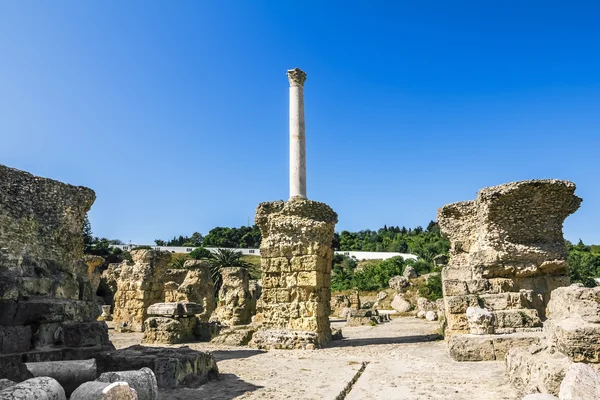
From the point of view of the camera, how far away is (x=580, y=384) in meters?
4.04

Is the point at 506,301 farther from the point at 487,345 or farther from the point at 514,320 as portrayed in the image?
the point at 487,345

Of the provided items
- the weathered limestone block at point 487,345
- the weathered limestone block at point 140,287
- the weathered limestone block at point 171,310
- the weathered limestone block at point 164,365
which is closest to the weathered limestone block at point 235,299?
the weathered limestone block at point 171,310

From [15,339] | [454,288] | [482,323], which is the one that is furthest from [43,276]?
[454,288]

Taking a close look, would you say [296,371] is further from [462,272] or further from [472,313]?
[462,272]

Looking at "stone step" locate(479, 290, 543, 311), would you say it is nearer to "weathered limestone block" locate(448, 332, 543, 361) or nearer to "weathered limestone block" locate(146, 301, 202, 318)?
"weathered limestone block" locate(448, 332, 543, 361)

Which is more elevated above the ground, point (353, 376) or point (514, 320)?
point (514, 320)

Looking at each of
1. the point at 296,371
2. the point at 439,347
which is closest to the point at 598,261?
the point at 439,347

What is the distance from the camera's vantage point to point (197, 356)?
701 centimetres

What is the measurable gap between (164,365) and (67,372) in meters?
1.52

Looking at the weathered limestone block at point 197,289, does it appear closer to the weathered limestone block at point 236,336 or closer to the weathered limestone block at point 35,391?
the weathered limestone block at point 236,336

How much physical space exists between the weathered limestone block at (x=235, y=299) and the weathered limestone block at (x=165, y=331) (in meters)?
3.34

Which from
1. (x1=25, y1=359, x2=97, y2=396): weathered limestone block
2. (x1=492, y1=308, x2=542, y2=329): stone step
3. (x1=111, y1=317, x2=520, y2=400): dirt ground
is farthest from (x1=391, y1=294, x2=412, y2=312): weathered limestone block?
(x1=25, y1=359, x2=97, y2=396): weathered limestone block

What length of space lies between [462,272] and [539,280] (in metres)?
1.99

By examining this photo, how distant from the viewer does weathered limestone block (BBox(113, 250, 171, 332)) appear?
18609 millimetres
